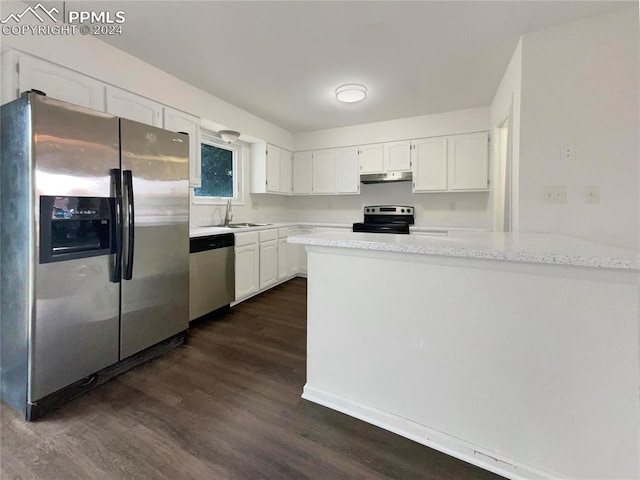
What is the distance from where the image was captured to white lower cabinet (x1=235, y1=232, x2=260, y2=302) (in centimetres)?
337

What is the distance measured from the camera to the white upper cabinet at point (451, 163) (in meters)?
3.75

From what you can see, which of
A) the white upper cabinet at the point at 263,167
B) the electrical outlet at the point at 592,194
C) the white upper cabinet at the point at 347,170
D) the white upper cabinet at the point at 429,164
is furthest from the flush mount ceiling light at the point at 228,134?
the electrical outlet at the point at 592,194

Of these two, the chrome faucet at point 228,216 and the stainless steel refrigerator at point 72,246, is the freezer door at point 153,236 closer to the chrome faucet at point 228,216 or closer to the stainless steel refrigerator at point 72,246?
the stainless steel refrigerator at point 72,246

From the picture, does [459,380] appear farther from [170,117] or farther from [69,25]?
[69,25]

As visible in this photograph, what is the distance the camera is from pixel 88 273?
175cm

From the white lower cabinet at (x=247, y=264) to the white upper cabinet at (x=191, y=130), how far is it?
796mm

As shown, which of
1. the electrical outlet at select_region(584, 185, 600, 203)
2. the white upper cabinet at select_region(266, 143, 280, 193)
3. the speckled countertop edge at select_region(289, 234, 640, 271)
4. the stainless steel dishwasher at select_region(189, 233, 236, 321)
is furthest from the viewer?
the white upper cabinet at select_region(266, 143, 280, 193)

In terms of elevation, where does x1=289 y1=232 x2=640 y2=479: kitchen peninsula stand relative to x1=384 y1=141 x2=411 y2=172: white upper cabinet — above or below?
below

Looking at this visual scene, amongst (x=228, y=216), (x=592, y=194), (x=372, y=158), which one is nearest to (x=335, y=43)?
(x=592, y=194)

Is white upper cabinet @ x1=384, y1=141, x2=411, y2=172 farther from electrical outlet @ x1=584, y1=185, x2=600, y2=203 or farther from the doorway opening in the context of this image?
electrical outlet @ x1=584, y1=185, x2=600, y2=203

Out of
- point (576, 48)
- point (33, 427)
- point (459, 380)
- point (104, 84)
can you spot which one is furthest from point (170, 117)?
point (576, 48)

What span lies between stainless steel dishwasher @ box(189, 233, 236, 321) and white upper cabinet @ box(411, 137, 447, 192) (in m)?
2.71

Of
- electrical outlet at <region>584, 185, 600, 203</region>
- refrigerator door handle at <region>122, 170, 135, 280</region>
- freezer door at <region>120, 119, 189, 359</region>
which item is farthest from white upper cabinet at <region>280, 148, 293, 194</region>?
electrical outlet at <region>584, 185, 600, 203</region>

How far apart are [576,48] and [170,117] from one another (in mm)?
3391
